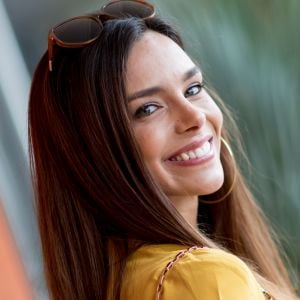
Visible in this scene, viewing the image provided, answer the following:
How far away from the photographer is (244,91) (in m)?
1.79

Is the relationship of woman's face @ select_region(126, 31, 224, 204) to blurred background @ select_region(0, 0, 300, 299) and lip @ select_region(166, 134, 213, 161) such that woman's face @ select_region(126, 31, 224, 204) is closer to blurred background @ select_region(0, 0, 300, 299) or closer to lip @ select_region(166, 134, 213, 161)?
lip @ select_region(166, 134, 213, 161)

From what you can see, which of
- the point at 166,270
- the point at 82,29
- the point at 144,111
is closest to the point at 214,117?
the point at 144,111

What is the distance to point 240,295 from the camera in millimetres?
962

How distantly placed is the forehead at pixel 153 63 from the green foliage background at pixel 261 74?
397 mm

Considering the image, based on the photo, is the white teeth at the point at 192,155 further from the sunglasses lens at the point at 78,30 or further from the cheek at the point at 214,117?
the sunglasses lens at the point at 78,30

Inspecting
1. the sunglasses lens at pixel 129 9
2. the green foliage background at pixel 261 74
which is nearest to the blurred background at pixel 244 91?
the green foliage background at pixel 261 74

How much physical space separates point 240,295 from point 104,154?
0.37 metres

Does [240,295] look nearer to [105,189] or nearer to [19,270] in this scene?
[105,189]

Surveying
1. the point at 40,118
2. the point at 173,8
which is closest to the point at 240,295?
the point at 40,118

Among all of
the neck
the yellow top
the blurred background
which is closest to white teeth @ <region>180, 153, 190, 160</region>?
the neck

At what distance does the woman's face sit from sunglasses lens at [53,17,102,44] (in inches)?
3.4

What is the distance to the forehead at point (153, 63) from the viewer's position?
119 cm

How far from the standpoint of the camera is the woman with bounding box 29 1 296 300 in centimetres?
114

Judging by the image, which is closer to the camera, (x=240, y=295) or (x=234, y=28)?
(x=240, y=295)
